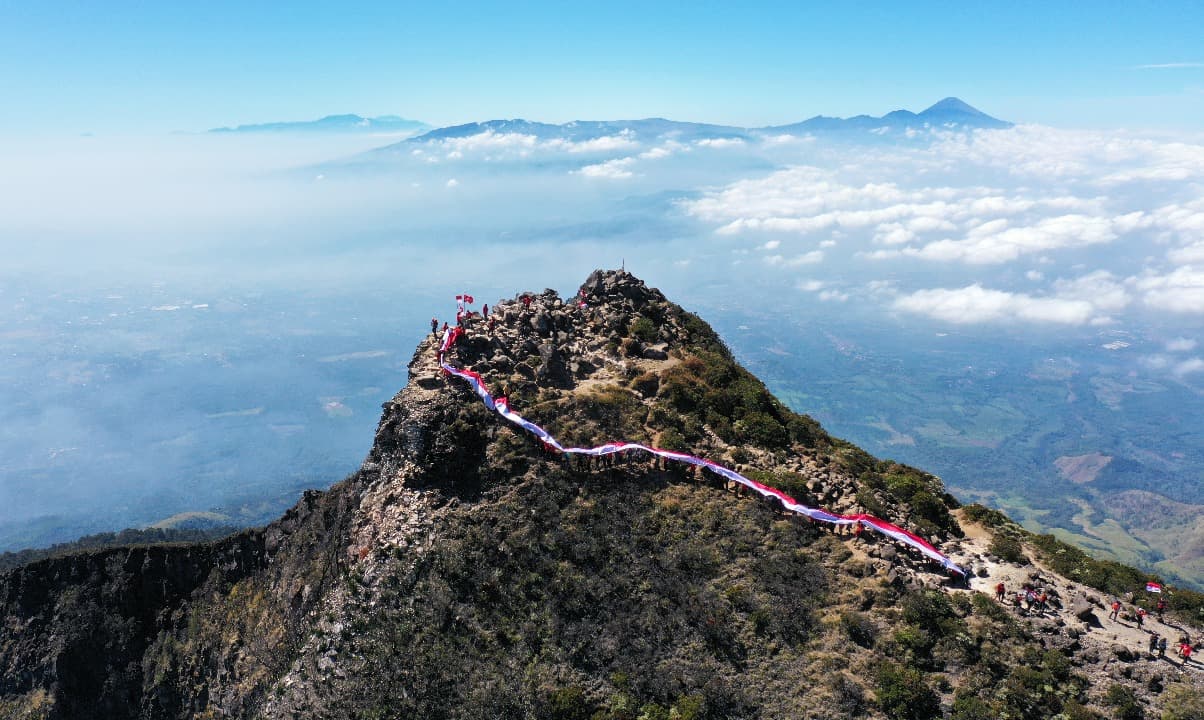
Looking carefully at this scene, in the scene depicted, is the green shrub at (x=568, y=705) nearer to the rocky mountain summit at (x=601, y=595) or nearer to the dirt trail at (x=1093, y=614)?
the rocky mountain summit at (x=601, y=595)

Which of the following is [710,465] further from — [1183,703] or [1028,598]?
[1183,703]

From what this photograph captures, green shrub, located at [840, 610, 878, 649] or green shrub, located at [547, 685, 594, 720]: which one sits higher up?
green shrub, located at [840, 610, 878, 649]

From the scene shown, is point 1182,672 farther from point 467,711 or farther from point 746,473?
point 467,711

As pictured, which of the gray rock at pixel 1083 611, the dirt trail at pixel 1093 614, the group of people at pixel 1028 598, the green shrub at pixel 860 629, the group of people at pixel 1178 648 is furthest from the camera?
the group of people at pixel 1028 598

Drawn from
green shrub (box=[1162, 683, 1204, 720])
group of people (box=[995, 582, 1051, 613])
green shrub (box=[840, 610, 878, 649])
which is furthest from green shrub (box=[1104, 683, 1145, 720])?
green shrub (box=[840, 610, 878, 649])

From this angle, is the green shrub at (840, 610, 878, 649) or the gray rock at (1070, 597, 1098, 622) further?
the gray rock at (1070, 597, 1098, 622)

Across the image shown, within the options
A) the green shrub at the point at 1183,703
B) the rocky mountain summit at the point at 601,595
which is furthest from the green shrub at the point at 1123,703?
the green shrub at the point at 1183,703

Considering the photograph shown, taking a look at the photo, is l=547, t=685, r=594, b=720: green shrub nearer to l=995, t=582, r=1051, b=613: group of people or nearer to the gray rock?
l=995, t=582, r=1051, b=613: group of people
